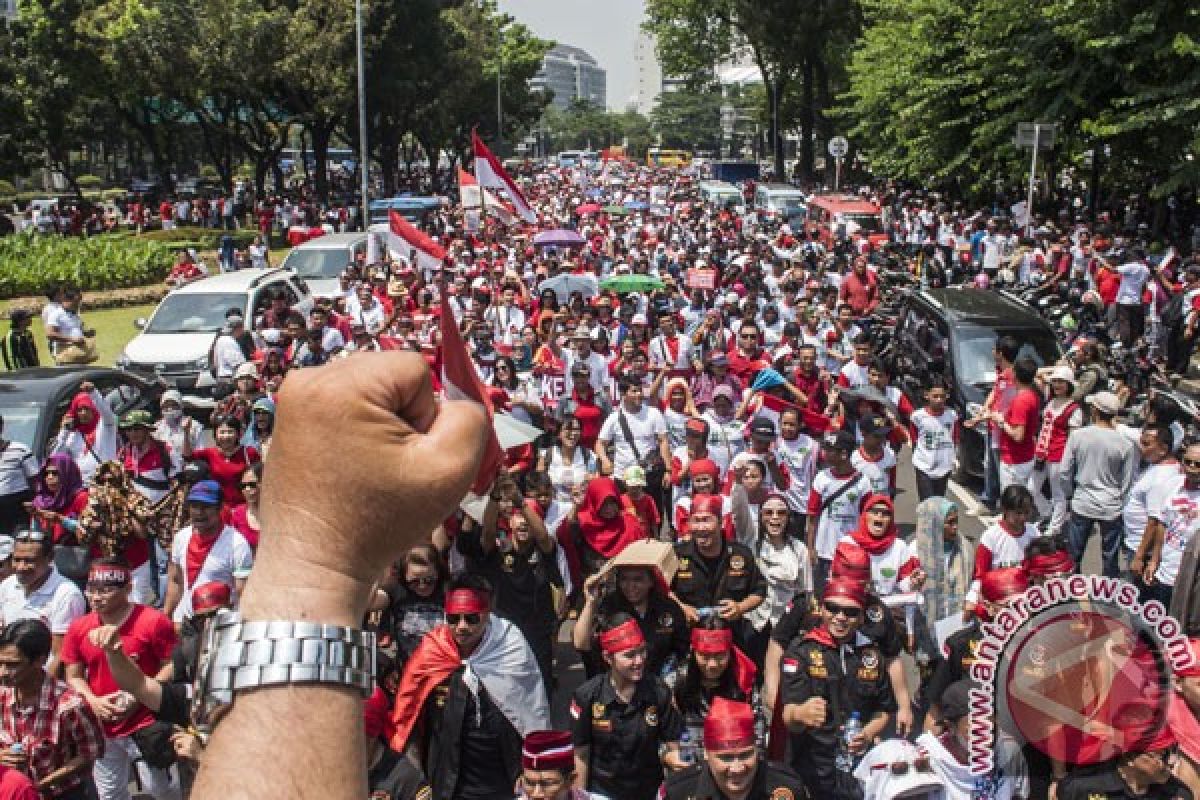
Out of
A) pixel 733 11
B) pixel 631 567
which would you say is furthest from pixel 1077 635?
pixel 733 11

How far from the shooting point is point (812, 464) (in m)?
8.62

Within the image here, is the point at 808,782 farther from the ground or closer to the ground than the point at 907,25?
closer to the ground

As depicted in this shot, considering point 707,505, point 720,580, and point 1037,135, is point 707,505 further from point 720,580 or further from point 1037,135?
point 1037,135

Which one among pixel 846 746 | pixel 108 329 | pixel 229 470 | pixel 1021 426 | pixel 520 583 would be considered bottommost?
pixel 108 329

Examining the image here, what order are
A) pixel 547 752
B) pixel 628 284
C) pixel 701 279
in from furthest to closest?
pixel 628 284 → pixel 701 279 → pixel 547 752

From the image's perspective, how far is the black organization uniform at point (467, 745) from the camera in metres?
4.77

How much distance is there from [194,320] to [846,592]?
13.1 metres

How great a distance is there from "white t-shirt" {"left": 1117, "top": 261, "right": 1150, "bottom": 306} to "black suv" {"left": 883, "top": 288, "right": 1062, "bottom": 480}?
3.62 m

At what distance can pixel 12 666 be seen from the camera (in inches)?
180

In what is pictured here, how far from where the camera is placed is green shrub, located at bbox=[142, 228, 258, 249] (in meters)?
35.7

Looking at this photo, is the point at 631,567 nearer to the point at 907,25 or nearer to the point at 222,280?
the point at 222,280

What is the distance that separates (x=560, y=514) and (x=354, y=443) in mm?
6545

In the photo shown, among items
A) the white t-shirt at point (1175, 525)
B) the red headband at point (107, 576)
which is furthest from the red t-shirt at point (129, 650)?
the white t-shirt at point (1175, 525)

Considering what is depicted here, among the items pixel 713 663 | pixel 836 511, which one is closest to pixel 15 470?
pixel 713 663
